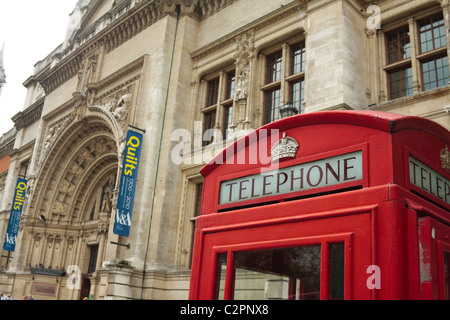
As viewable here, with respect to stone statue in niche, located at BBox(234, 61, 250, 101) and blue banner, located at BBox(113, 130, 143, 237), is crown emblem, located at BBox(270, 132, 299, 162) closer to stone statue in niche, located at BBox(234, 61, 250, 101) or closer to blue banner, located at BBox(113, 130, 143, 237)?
stone statue in niche, located at BBox(234, 61, 250, 101)

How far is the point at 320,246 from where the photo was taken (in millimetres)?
3318

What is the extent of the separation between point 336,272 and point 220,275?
1.15 m

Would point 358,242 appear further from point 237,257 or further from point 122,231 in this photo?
point 122,231

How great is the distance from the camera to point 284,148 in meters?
3.90

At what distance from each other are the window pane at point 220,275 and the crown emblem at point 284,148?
96 cm

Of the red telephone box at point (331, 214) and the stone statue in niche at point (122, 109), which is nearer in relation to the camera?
the red telephone box at point (331, 214)

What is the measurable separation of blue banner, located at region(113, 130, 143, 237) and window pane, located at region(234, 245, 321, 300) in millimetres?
12075

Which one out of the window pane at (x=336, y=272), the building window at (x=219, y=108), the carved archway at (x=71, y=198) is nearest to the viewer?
the window pane at (x=336, y=272)

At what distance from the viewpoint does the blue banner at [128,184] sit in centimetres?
1550

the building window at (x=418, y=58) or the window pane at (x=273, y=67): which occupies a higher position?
the window pane at (x=273, y=67)

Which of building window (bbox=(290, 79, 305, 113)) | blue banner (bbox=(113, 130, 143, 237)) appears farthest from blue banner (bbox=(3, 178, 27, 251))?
building window (bbox=(290, 79, 305, 113))

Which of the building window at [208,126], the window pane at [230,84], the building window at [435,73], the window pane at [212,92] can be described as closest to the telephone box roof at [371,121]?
the building window at [435,73]

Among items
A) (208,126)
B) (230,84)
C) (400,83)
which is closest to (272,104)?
(230,84)

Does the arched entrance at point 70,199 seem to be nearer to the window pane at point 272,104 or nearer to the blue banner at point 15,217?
the blue banner at point 15,217
